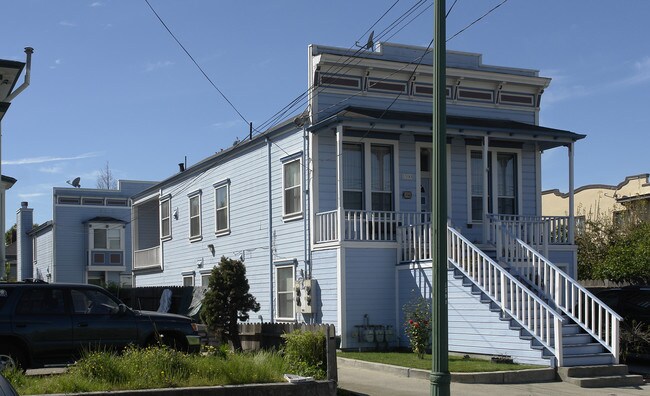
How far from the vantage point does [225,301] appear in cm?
1822

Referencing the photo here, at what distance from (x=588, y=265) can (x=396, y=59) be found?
13809 mm

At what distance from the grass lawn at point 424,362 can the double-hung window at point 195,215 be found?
11.8 meters

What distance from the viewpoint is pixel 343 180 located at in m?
21.6

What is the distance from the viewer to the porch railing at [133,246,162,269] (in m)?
34.7

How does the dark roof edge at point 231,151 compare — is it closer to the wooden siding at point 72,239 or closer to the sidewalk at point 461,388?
the sidewalk at point 461,388

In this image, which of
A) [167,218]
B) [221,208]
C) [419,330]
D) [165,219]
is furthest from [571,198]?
[165,219]

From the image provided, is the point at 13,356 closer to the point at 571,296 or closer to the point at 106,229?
the point at 571,296

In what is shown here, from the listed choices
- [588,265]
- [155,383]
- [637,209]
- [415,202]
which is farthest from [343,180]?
[637,209]

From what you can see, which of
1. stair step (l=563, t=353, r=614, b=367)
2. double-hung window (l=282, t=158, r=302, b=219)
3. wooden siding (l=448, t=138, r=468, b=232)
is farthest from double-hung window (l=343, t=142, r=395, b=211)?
stair step (l=563, t=353, r=614, b=367)

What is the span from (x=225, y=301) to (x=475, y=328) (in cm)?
563

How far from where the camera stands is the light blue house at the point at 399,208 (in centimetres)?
1838

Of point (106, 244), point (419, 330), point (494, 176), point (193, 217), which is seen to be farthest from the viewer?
point (106, 244)

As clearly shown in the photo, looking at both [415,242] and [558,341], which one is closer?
[558,341]

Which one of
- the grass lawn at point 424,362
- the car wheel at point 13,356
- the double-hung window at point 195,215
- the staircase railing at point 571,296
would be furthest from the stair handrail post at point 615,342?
the double-hung window at point 195,215
